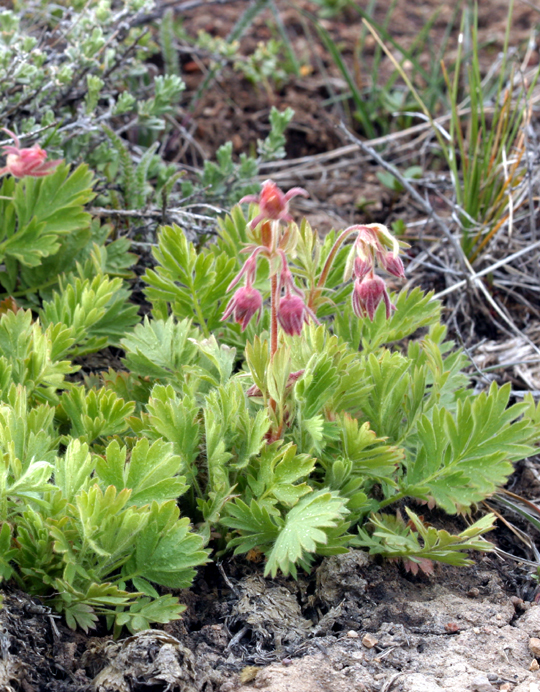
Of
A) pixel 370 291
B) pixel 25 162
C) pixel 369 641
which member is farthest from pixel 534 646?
pixel 25 162

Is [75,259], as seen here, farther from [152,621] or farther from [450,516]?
[450,516]

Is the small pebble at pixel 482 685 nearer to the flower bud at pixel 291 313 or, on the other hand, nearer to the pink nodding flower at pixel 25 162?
the flower bud at pixel 291 313

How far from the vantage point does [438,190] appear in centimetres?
397

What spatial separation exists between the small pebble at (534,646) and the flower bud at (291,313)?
105 cm

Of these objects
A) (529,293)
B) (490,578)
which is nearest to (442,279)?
(529,293)

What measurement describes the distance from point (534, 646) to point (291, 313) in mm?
1105

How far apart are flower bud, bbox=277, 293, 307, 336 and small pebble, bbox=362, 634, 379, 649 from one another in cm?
84

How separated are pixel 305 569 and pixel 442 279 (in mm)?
2041

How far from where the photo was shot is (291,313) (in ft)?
5.98

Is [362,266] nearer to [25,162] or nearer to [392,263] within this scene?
[392,263]

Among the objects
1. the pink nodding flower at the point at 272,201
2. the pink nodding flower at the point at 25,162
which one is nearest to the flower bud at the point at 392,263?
the pink nodding flower at the point at 272,201

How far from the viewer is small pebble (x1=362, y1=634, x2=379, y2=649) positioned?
1859mm

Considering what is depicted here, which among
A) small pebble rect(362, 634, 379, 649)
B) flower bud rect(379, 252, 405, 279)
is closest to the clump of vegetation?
flower bud rect(379, 252, 405, 279)

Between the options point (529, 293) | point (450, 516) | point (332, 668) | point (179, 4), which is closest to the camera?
point (332, 668)
